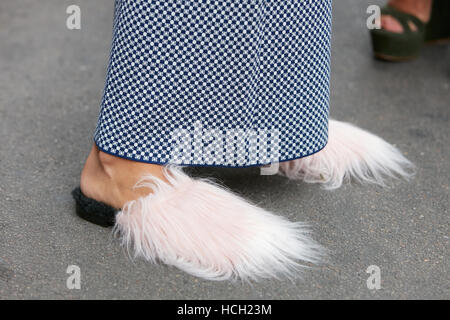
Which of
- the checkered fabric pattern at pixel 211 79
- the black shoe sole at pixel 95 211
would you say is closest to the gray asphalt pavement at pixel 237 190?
the black shoe sole at pixel 95 211

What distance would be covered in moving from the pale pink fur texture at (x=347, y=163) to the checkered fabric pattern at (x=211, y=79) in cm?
17

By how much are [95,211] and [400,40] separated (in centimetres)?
99

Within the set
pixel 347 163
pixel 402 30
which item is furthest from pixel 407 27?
pixel 347 163

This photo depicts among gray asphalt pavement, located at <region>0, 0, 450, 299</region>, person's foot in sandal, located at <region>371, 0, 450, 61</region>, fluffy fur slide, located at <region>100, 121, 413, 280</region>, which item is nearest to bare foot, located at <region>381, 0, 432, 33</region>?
person's foot in sandal, located at <region>371, 0, 450, 61</region>

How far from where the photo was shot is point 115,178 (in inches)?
35.5

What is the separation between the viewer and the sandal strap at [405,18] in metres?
1.58

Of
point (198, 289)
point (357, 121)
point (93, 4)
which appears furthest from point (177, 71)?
point (93, 4)

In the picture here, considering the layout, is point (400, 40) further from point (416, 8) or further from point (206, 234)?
point (206, 234)

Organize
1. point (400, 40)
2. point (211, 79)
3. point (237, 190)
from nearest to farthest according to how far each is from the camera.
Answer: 1. point (211, 79)
2. point (237, 190)
3. point (400, 40)

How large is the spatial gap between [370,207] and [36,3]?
4.47ft

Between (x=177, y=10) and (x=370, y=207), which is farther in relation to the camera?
(x=370, y=207)

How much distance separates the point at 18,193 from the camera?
1042 millimetres
